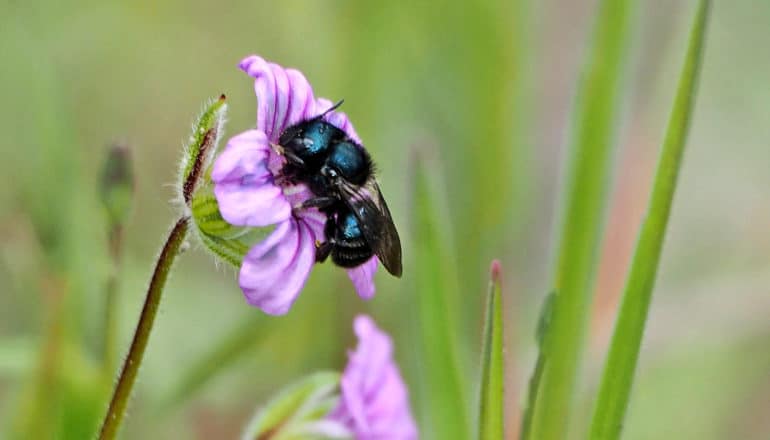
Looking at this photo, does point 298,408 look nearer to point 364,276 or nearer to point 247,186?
point 364,276

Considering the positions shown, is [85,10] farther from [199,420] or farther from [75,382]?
[75,382]

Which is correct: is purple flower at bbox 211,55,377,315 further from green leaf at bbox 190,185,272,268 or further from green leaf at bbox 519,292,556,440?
green leaf at bbox 519,292,556,440

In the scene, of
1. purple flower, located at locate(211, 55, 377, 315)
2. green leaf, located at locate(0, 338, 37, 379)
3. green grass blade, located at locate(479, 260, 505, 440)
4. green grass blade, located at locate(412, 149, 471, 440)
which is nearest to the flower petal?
purple flower, located at locate(211, 55, 377, 315)

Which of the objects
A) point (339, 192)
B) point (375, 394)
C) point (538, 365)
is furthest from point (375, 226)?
point (375, 394)

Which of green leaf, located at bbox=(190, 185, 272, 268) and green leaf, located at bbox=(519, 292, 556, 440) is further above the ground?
green leaf, located at bbox=(190, 185, 272, 268)

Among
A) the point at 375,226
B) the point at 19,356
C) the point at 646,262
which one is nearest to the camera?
the point at 375,226

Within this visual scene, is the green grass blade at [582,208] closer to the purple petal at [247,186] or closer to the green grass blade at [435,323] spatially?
the green grass blade at [435,323]

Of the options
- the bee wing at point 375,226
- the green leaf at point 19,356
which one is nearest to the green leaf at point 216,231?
the bee wing at point 375,226
